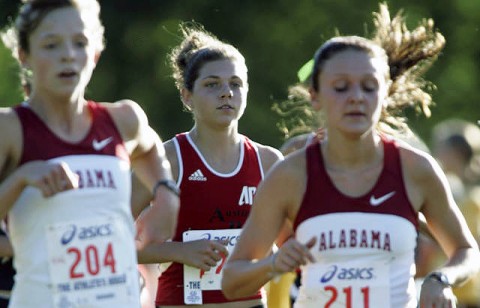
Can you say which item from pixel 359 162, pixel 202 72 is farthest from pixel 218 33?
pixel 359 162

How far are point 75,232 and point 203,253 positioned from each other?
1.68 m

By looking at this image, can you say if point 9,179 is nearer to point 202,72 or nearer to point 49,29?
point 49,29

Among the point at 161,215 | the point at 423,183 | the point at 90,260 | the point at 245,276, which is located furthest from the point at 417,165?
the point at 90,260

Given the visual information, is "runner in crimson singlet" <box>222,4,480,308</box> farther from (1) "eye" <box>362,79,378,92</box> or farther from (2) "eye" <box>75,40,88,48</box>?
(2) "eye" <box>75,40,88,48</box>

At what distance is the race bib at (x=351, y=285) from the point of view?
585 centimetres

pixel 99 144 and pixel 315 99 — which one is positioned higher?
pixel 315 99

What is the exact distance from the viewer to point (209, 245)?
7.36 meters

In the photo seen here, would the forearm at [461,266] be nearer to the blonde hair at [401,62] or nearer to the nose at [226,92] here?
the blonde hair at [401,62]

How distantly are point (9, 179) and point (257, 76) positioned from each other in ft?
50.5

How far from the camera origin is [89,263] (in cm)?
577

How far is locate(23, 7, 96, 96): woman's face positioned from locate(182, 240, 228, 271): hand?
5.55ft

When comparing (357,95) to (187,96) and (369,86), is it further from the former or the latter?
(187,96)

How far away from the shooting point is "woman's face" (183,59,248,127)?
7656mm

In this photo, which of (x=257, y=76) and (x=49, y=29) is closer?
(x=49, y=29)
